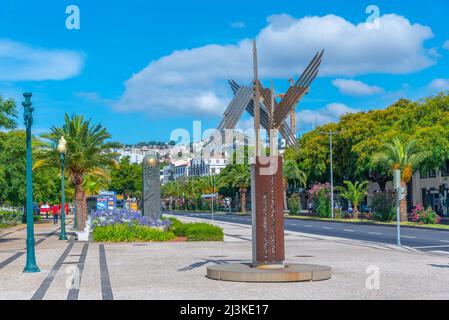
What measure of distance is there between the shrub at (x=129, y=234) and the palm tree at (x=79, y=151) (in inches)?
365

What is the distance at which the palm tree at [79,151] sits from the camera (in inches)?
1517

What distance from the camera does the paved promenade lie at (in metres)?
12.0

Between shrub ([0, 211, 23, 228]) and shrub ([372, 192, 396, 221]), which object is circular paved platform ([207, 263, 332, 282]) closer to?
shrub ([372, 192, 396, 221])

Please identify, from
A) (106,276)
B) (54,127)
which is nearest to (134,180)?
(54,127)

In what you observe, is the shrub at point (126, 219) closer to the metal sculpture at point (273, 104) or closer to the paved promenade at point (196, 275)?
the paved promenade at point (196, 275)

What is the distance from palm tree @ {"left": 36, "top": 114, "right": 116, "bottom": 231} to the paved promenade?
14219 mm

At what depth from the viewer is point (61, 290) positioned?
41.9 ft

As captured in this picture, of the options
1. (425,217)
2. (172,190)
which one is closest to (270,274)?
(425,217)

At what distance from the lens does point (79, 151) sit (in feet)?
126

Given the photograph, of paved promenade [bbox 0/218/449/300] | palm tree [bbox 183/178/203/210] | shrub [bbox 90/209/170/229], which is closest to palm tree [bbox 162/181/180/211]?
palm tree [bbox 183/178/203/210]

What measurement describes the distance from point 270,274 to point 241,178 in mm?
79302
